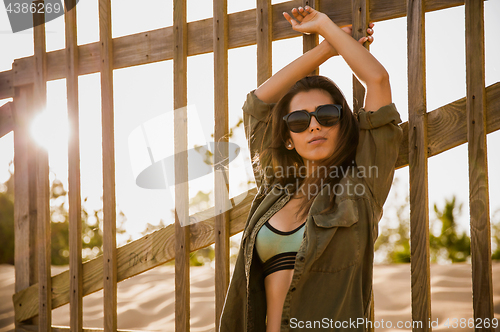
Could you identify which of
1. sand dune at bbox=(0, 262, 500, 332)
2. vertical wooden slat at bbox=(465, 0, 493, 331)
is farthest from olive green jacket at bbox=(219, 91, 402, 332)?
sand dune at bbox=(0, 262, 500, 332)

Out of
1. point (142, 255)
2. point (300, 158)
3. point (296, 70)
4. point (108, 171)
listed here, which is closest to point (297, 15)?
point (296, 70)

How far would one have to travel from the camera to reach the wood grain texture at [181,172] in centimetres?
251

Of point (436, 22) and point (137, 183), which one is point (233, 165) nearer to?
point (137, 183)

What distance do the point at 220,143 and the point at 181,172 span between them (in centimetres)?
32

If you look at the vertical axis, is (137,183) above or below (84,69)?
below

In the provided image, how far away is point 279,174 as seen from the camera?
220 cm

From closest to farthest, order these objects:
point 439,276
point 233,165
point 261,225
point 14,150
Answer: point 261,225, point 233,165, point 14,150, point 439,276

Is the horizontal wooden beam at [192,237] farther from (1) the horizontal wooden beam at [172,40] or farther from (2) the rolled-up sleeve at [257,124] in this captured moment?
(1) the horizontal wooden beam at [172,40]

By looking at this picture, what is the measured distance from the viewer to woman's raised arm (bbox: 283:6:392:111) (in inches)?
75.5

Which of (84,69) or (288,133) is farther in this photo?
(84,69)

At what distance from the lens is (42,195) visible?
9.77ft

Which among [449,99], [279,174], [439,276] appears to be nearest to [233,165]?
[279,174]

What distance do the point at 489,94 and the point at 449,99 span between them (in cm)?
17

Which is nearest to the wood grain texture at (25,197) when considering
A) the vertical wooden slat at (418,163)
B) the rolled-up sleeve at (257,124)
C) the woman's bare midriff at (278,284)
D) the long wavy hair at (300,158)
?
the rolled-up sleeve at (257,124)
